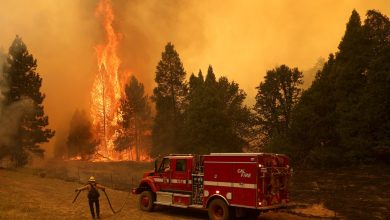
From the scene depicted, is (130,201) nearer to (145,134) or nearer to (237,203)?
(237,203)

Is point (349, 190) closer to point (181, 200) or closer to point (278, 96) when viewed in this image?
point (181, 200)

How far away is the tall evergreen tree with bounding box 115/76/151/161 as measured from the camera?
259ft

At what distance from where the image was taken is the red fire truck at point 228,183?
1780 centimetres

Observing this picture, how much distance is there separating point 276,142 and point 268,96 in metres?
11.0

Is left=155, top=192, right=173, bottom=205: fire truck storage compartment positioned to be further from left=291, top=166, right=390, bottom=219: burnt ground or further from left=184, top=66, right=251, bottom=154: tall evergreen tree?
left=184, top=66, right=251, bottom=154: tall evergreen tree

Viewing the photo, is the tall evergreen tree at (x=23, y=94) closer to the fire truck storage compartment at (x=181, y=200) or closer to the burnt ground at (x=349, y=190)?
the fire truck storage compartment at (x=181, y=200)

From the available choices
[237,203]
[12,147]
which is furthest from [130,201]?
[12,147]

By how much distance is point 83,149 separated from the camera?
90.4m

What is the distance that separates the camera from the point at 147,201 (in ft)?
75.8

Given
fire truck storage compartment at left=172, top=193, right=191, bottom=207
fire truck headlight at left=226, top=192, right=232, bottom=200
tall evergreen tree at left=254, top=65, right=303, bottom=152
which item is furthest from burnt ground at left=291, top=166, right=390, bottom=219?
tall evergreen tree at left=254, top=65, right=303, bottom=152

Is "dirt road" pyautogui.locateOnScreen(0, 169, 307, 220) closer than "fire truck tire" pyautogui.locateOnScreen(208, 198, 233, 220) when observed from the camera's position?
No

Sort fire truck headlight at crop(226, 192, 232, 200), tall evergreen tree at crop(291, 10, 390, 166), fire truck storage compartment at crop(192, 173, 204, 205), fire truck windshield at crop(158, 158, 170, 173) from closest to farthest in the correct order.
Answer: fire truck headlight at crop(226, 192, 232, 200), fire truck storage compartment at crop(192, 173, 204, 205), fire truck windshield at crop(158, 158, 170, 173), tall evergreen tree at crop(291, 10, 390, 166)

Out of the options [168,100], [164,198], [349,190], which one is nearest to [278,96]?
[168,100]

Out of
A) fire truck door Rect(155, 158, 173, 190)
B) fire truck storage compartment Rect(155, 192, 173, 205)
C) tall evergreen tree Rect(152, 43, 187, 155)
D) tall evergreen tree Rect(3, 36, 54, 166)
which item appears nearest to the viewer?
fire truck storage compartment Rect(155, 192, 173, 205)
